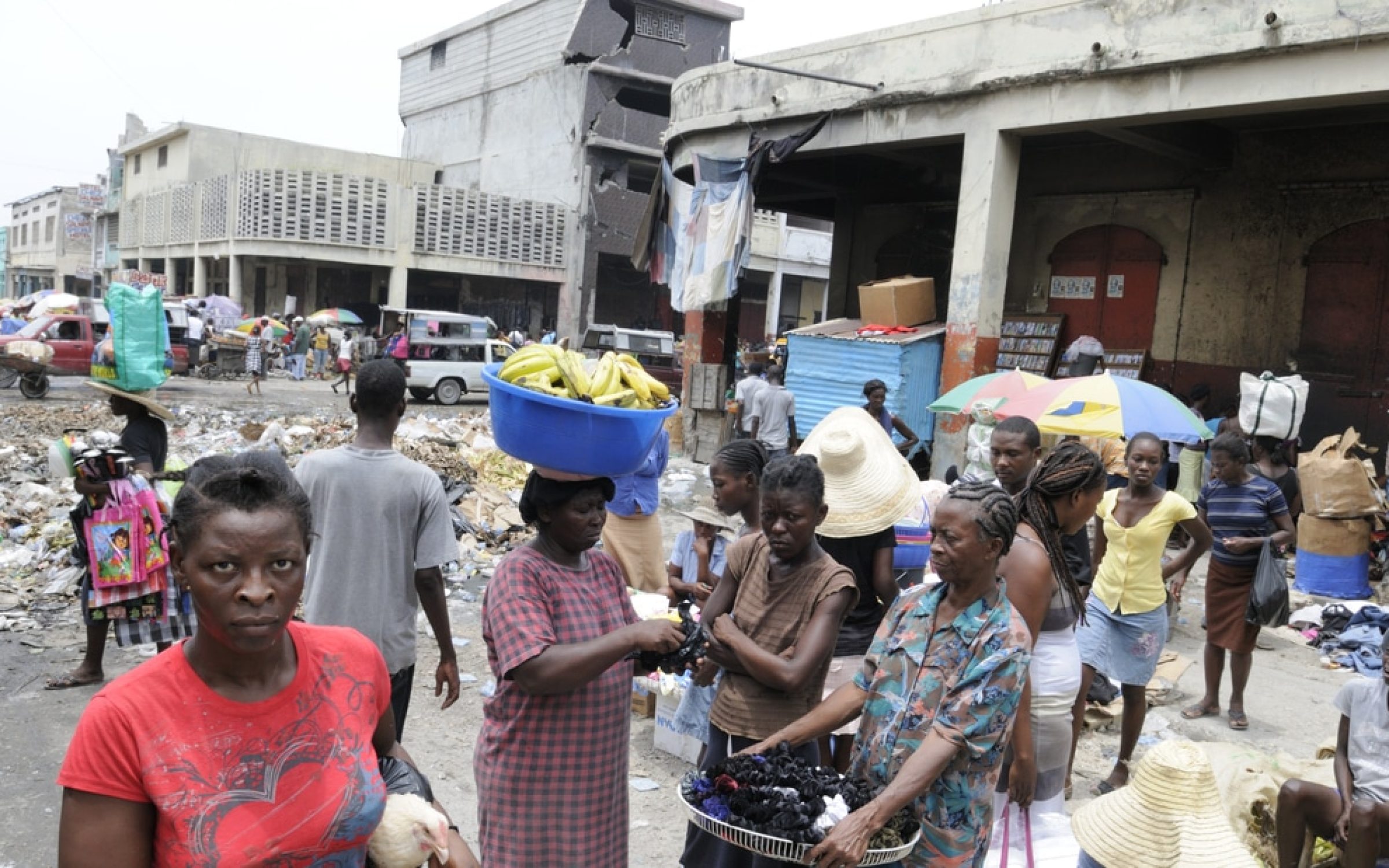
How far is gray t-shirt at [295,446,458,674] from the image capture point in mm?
3422

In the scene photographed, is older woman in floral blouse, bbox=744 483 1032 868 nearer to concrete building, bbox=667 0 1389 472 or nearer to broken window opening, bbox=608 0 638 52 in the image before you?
concrete building, bbox=667 0 1389 472

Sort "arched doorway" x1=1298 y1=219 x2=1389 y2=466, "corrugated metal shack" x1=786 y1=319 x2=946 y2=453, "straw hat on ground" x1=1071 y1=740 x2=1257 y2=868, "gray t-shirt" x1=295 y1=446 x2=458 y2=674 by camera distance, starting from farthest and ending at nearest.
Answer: "corrugated metal shack" x1=786 y1=319 x2=946 y2=453, "arched doorway" x1=1298 y1=219 x2=1389 y2=466, "gray t-shirt" x1=295 y1=446 x2=458 y2=674, "straw hat on ground" x1=1071 y1=740 x2=1257 y2=868

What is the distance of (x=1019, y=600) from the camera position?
2973 mm

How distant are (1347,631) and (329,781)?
7.73m

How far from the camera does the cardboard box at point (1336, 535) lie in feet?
27.1

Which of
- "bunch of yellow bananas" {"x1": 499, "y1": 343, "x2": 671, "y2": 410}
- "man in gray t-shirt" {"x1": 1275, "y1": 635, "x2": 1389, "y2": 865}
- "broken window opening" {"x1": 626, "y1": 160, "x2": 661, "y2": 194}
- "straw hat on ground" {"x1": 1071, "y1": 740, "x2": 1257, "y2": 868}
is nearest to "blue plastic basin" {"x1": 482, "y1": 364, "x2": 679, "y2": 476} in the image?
"bunch of yellow bananas" {"x1": 499, "y1": 343, "x2": 671, "y2": 410}

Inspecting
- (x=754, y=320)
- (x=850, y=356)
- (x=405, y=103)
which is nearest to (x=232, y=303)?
(x=405, y=103)

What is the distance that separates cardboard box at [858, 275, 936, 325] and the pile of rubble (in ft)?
17.2

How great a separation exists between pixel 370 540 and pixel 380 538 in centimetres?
3

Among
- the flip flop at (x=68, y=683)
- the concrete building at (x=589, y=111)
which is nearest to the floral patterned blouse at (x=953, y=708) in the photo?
the flip flop at (x=68, y=683)

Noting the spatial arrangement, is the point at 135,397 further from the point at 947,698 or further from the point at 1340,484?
the point at 1340,484

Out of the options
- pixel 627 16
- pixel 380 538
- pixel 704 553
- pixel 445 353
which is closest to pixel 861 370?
pixel 704 553

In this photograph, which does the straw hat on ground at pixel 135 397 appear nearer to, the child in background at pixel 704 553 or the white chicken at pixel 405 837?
the child in background at pixel 704 553

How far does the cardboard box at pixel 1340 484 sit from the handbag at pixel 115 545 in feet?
29.1
